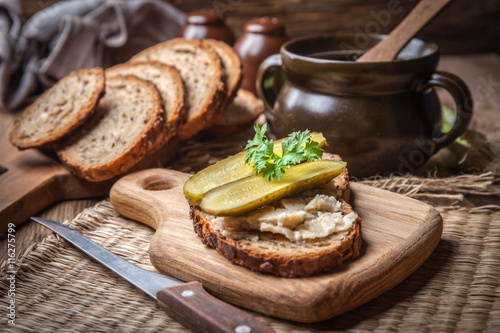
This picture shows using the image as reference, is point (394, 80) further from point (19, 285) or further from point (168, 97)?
point (19, 285)

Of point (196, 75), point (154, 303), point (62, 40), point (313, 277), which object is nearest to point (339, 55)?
point (196, 75)

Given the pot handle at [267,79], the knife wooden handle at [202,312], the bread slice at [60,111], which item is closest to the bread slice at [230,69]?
the pot handle at [267,79]

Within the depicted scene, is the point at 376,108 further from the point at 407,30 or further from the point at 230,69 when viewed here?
the point at 230,69

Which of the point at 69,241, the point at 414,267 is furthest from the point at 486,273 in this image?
the point at 69,241

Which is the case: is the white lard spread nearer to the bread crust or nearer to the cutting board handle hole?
the cutting board handle hole

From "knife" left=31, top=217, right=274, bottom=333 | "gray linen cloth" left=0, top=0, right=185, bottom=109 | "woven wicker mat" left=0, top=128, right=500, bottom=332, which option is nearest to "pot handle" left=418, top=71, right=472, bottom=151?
"woven wicker mat" left=0, top=128, right=500, bottom=332

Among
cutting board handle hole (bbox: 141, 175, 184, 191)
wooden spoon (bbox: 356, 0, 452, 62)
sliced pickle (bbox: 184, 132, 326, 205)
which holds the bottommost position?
cutting board handle hole (bbox: 141, 175, 184, 191)

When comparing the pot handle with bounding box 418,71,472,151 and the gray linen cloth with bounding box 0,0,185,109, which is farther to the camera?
the gray linen cloth with bounding box 0,0,185,109
